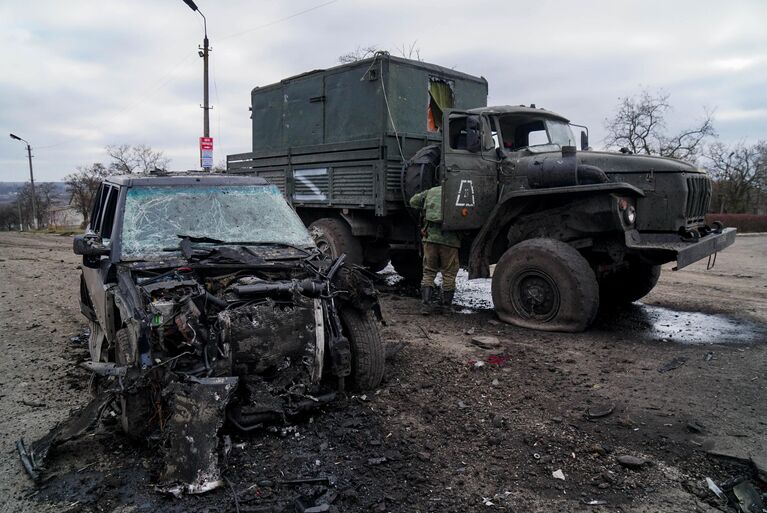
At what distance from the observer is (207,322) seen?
339 centimetres

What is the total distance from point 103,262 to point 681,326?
6.11 m

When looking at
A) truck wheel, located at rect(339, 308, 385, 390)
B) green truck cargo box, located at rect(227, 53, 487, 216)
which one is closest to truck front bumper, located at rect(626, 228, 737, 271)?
truck wheel, located at rect(339, 308, 385, 390)

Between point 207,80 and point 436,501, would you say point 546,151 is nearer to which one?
point 436,501

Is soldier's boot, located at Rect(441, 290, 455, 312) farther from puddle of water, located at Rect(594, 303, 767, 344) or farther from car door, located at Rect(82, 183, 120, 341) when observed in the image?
car door, located at Rect(82, 183, 120, 341)

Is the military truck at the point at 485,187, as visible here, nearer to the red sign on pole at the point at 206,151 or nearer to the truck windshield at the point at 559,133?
the truck windshield at the point at 559,133

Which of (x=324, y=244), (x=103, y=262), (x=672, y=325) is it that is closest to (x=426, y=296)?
(x=324, y=244)

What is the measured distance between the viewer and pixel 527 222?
21.6ft

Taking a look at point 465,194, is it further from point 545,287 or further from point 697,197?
point 697,197

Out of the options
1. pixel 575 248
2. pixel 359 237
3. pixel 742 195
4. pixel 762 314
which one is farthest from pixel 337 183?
pixel 742 195

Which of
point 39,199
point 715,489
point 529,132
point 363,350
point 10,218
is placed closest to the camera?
point 715,489

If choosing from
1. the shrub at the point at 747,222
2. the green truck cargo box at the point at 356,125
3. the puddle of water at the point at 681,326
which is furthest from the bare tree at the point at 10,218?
the puddle of water at the point at 681,326

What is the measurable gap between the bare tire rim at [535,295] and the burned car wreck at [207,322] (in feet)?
8.64

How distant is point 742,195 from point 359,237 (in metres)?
32.9

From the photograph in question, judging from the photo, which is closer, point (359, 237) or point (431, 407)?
point (431, 407)
